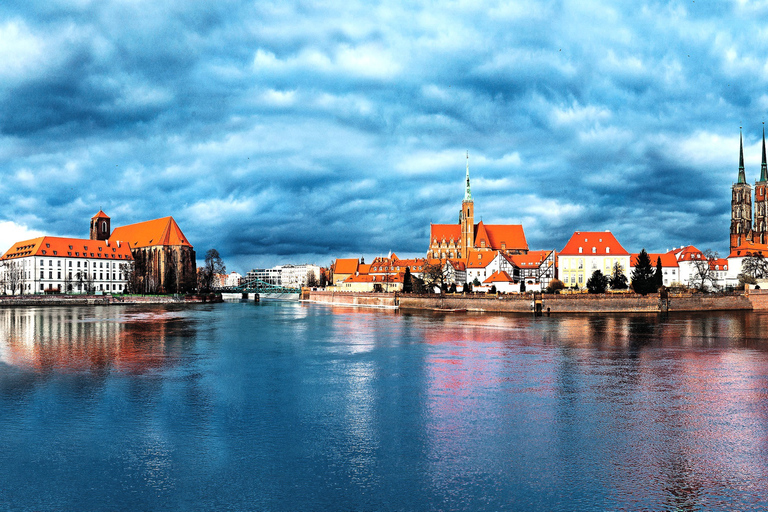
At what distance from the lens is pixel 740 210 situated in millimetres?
117062

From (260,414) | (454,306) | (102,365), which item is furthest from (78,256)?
(260,414)

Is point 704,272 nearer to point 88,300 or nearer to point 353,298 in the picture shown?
point 353,298

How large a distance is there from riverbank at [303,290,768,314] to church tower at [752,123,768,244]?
5809 cm

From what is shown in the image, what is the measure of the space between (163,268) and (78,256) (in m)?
17.4

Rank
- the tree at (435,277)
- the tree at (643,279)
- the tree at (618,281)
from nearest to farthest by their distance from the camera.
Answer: the tree at (643,279), the tree at (618,281), the tree at (435,277)

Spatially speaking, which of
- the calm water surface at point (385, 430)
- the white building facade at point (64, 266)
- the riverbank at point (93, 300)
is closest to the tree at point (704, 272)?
the calm water surface at point (385, 430)

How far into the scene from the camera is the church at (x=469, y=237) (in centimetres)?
11188

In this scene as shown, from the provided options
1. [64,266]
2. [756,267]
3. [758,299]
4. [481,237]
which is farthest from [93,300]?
[756,267]

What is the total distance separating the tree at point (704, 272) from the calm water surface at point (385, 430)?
64331 mm

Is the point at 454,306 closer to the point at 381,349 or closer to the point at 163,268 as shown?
the point at 381,349

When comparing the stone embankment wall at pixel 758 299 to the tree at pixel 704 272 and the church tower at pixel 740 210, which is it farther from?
→ the church tower at pixel 740 210

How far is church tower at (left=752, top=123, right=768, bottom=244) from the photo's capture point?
115188mm

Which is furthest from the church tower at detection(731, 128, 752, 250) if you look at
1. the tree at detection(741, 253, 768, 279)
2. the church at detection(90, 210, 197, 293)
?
the church at detection(90, 210, 197, 293)

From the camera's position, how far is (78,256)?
116500 millimetres
